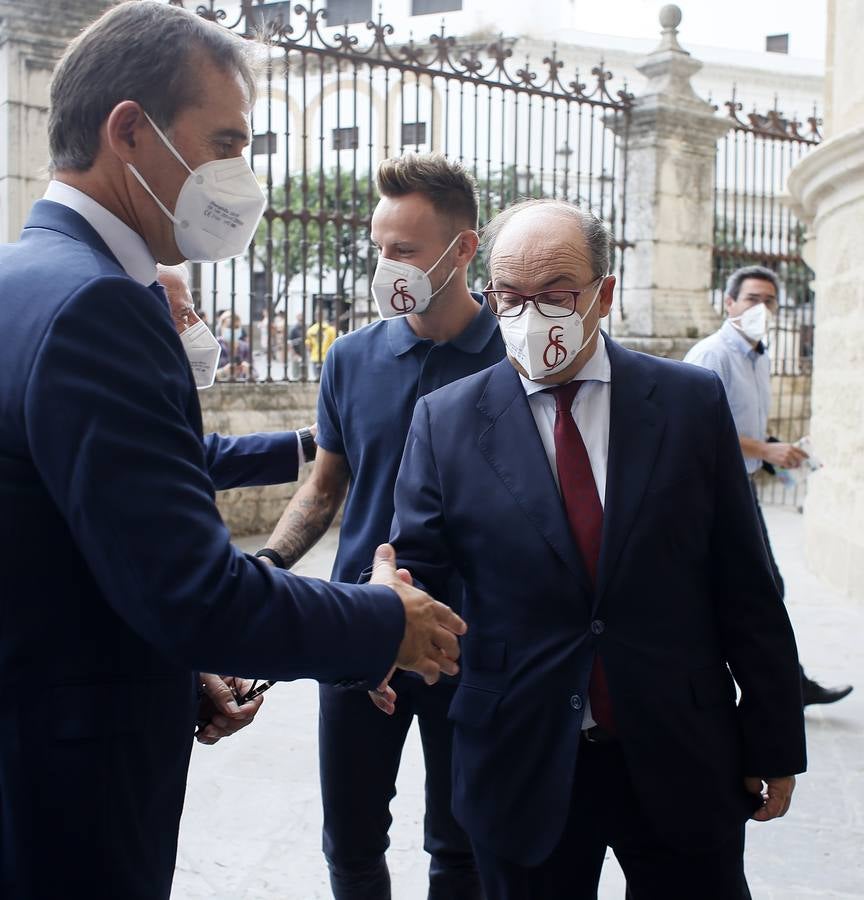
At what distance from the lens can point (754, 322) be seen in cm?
542

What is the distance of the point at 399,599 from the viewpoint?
174cm

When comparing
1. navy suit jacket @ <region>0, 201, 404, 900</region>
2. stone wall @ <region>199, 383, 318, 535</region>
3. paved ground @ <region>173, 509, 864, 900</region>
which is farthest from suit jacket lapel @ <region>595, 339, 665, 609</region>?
stone wall @ <region>199, 383, 318, 535</region>

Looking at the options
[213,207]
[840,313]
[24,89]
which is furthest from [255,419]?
[213,207]

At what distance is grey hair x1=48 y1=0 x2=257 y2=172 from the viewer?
64.5 inches

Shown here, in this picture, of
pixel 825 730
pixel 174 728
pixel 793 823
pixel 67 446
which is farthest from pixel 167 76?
pixel 825 730

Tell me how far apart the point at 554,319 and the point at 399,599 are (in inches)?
31.7

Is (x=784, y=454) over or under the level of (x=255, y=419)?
over

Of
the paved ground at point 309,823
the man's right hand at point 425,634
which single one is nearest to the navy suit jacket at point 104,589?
the man's right hand at point 425,634

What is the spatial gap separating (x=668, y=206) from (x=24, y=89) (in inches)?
275

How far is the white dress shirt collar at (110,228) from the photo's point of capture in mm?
1661

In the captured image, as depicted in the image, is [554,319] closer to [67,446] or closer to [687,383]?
[687,383]

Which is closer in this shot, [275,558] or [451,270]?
[275,558]

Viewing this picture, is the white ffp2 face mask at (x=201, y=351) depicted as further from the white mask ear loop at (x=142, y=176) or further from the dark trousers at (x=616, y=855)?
the dark trousers at (x=616, y=855)

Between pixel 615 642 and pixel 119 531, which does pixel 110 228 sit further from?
pixel 615 642
